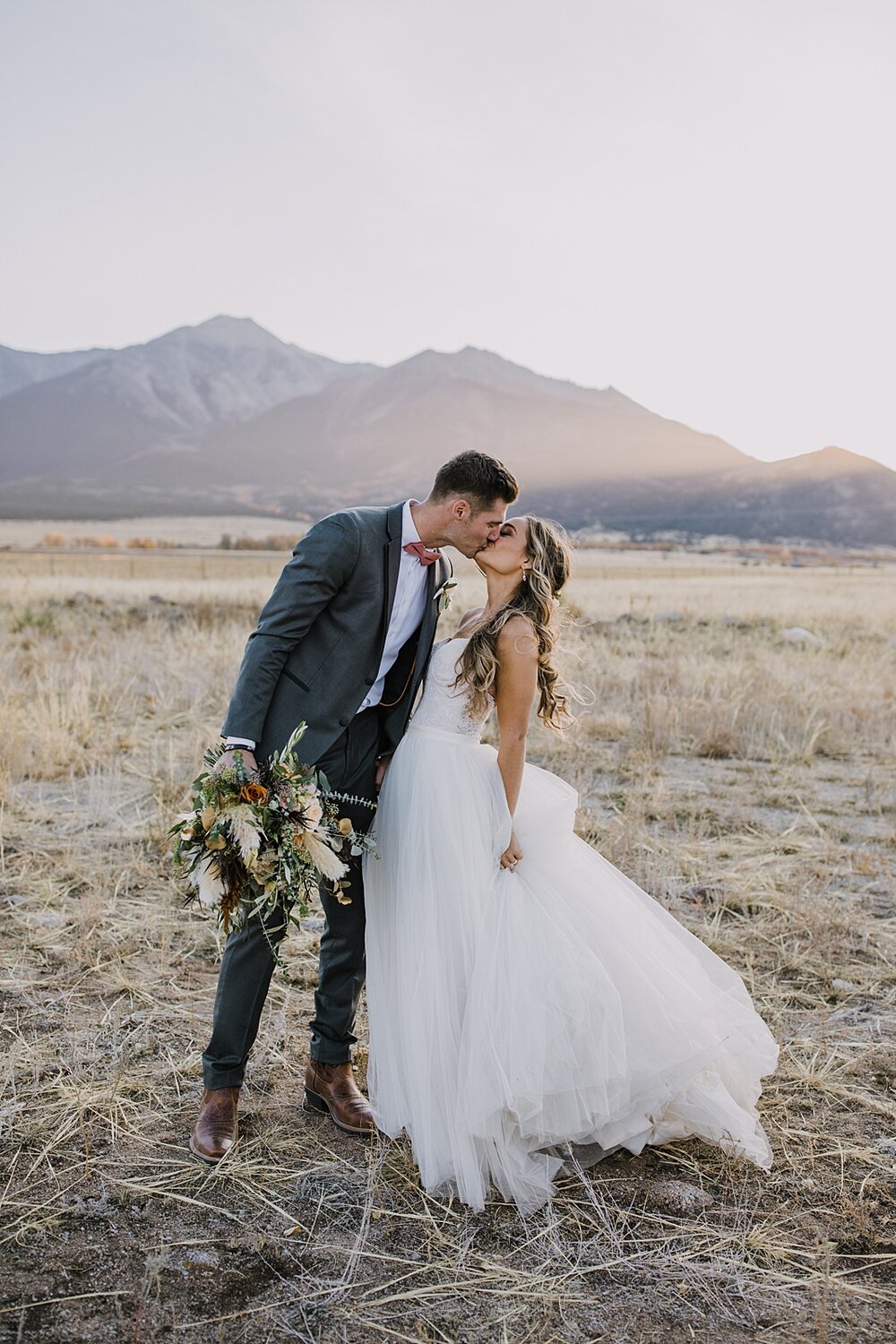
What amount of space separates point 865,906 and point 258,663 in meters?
4.26

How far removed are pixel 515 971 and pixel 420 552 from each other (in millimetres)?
1457

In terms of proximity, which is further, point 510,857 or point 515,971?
point 510,857

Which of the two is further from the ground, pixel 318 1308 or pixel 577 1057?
pixel 577 1057

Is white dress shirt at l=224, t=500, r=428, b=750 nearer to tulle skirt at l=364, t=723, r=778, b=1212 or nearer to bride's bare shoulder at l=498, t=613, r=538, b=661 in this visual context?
tulle skirt at l=364, t=723, r=778, b=1212

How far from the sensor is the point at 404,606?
3629 millimetres

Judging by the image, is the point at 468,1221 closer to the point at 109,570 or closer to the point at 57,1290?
the point at 57,1290

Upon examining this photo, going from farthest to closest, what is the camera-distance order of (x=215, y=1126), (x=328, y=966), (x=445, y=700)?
(x=328, y=966) < (x=445, y=700) < (x=215, y=1126)

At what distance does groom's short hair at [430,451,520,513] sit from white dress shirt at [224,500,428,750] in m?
0.16

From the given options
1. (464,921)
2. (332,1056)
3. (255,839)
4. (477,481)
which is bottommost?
(332,1056)

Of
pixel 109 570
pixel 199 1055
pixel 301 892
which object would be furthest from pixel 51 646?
pixel 109 570

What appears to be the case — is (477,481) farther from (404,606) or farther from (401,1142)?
(401,1142)

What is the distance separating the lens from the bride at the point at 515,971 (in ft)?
10.6

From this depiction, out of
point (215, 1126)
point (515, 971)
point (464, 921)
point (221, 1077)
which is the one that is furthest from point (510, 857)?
point (215, 1126)

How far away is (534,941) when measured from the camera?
11.0 feet
